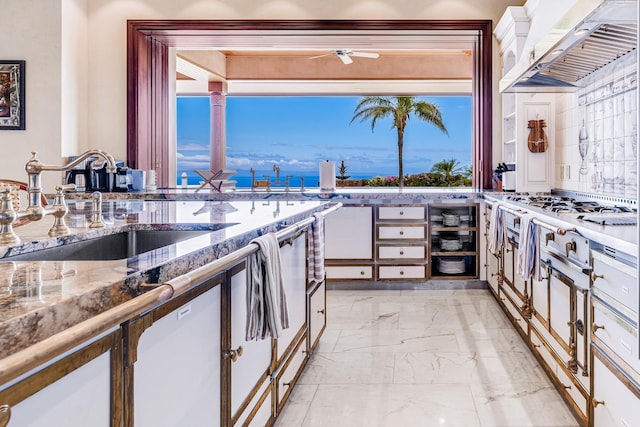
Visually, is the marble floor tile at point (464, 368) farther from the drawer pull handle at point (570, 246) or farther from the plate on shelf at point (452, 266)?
the plate on shelf at point (452, 266)

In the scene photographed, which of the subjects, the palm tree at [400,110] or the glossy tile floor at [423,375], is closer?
the glossy tile floor at [423,375]

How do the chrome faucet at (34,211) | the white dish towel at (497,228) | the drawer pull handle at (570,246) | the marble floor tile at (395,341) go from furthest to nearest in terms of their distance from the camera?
the white dish towel at (497,228) < the marble floor tile at (395,341) < the drawer pull handle at (570,246) < the chrome faucet at (34,211)

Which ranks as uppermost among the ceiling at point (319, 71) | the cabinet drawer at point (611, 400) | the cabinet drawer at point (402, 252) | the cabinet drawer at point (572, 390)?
the ceiling at point (319, 71)

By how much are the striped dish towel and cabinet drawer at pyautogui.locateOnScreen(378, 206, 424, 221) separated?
226 cm

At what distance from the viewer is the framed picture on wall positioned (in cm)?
459

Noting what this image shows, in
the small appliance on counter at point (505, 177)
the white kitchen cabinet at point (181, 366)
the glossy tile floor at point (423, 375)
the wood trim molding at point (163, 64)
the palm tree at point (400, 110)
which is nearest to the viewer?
the white kitchen cabinet at point (181, 366)

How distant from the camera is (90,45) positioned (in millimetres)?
5066

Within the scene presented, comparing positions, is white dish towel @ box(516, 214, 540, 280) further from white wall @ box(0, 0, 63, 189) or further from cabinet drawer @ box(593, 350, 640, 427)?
white wall @ box(0, 0, 63, 189)

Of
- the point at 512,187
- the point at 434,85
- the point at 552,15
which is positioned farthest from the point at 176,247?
the point at 434,85

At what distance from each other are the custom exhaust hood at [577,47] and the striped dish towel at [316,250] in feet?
4.54

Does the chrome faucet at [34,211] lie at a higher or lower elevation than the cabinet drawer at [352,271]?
higher

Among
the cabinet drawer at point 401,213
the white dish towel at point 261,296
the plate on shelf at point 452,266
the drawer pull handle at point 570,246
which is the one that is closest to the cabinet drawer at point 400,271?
the plate on shelf at point 452,266

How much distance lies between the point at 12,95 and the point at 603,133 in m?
4.87

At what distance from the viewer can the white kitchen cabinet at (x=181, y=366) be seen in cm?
96
